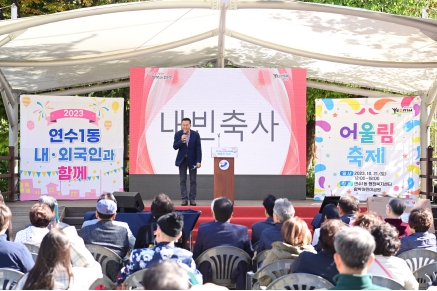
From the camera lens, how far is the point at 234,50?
12.9 m

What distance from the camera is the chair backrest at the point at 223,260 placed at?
4.99m

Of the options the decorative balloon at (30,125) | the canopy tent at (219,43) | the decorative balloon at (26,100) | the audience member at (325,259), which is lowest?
the audience member at (325,259)

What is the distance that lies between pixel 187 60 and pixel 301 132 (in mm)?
3303

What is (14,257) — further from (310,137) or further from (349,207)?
(310,137)

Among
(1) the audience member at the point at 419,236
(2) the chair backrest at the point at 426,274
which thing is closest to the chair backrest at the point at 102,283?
(2) the chair backrest at the point at 426,274

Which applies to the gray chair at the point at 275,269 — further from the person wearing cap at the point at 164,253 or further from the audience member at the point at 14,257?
the audience member at the point at 14,257

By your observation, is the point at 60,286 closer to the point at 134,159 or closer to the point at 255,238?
the point at 255,238

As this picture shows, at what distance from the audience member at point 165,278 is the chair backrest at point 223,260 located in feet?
8.90

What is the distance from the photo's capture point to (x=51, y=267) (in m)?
3.05

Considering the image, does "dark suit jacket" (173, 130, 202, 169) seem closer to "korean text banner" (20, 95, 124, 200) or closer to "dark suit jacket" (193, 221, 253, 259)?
"korean text banner" (20, 95, 124, 200)

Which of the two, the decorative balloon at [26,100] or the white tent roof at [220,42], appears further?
the decorative balloon at [26,100]

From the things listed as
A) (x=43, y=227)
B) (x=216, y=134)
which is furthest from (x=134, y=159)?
(x=43, y=227)

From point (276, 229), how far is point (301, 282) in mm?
1660

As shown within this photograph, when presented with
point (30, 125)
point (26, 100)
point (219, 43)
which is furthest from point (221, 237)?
point (26, 100)
